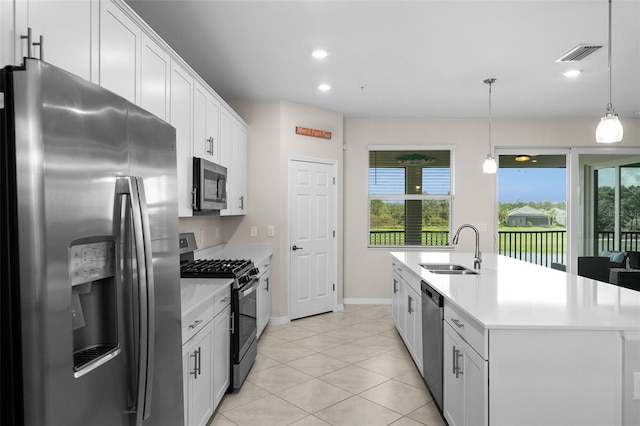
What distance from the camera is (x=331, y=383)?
341cm

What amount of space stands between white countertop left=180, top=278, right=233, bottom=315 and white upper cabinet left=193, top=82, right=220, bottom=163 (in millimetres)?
990

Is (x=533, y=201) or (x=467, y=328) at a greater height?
(x=533, y=201)

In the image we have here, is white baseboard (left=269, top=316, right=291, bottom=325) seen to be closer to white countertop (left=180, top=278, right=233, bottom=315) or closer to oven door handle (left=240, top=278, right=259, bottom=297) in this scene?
oven door handle (left=240, top=278, right=259, bottom=297)

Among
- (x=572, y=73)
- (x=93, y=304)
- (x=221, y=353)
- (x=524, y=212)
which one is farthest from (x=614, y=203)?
(x=93, y=304)

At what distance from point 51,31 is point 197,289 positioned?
5.57ft

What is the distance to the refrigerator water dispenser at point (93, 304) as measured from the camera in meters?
1.15

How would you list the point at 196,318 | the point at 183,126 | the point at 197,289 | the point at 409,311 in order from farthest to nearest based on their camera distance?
the point at 409,311, the point at 183,126, the point at 197,289, the point at 196,318

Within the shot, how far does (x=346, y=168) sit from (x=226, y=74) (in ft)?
8.28

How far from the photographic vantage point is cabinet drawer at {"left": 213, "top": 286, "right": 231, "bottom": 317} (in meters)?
2.74

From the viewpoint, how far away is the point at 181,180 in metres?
2.92

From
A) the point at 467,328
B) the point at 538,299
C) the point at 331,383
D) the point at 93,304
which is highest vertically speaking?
the point at 93,304

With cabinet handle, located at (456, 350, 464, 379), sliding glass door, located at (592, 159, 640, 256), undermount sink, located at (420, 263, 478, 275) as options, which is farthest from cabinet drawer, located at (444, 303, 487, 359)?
sliding glass door, located at (592, 159, 640, 256)

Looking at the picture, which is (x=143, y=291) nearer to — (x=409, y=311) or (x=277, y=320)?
(x=409, y=311)

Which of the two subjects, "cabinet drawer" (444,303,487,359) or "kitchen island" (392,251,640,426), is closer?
"kitchen island" (392,251,640,426)
